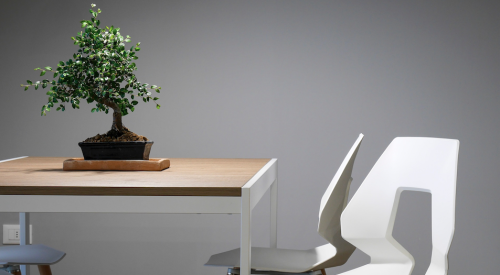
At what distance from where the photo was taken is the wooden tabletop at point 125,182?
1069mm

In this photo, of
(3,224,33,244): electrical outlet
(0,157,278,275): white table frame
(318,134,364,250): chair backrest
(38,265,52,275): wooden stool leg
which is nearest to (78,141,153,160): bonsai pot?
(0,157,278,275): white table frame

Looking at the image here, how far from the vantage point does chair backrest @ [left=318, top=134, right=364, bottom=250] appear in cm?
135

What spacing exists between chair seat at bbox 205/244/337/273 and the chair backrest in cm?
7

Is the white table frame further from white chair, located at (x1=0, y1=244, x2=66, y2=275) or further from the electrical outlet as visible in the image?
the electrical outlet

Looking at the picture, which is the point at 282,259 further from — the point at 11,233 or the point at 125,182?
the point at 11,233

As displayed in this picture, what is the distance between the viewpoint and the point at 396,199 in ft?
4.34

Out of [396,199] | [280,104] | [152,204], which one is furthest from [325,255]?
[280,104]

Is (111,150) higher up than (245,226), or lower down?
higher up

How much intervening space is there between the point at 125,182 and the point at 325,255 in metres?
0.75

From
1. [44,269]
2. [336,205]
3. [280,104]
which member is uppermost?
[280,104]

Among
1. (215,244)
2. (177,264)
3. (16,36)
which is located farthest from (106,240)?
(16,36)

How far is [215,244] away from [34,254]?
1.17 m

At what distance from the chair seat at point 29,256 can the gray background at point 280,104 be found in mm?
971

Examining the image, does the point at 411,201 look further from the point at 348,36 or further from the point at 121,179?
the point at 121,179
